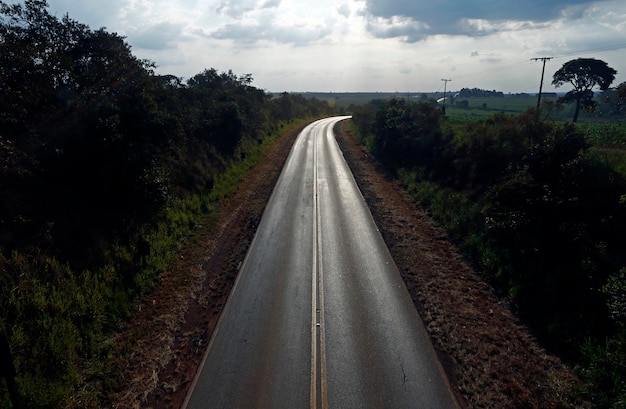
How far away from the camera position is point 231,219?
61.2 ft

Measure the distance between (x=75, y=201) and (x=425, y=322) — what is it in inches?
501

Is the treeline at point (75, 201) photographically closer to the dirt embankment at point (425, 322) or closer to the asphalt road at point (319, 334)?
the dirt embankment at point (425, 322)

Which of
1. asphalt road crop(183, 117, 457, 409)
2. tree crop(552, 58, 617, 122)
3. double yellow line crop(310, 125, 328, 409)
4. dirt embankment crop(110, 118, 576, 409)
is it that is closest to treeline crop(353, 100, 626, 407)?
dirt embankment crop(110, 118, 576, 409)

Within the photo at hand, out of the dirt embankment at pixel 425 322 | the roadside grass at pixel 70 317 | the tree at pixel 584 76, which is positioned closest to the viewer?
the roadside grass at pixel 70 317

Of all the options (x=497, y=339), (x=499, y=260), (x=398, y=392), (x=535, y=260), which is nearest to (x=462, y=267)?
(x=499, y=260)

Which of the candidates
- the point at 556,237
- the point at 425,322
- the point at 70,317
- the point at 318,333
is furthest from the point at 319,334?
the point at 556,237

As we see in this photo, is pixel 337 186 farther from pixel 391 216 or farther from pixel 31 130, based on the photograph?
pixel 31 130

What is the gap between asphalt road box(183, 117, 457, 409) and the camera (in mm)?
7912

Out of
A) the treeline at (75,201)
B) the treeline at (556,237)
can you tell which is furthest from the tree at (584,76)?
the treeline at (75,201)

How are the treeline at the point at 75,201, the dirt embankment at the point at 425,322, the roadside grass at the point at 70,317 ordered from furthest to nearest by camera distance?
1. the treeline at the point at 75,201
2. the dirt embankment at the point at 425,322
3. the roadside grass at the point at 70,317

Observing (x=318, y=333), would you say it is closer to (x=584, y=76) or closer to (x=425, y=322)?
(x=425, y=322)

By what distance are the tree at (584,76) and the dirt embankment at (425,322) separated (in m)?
49.5

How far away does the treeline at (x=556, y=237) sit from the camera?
873cm

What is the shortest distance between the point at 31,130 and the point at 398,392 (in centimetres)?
1425
